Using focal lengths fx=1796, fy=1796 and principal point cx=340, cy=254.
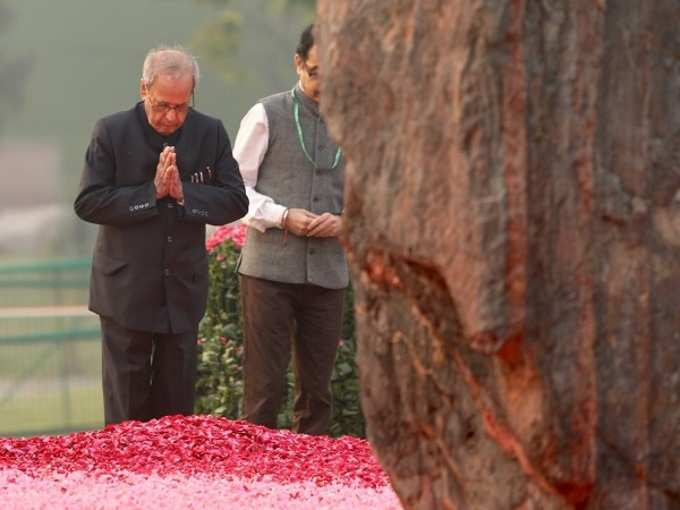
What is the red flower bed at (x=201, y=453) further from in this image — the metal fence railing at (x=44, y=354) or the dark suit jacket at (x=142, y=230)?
the metal fence railing at (x=44, y=354)

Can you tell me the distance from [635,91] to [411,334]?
0.83 meters

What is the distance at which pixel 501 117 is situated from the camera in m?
4.16

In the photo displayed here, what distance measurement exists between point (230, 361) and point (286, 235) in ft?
4.44

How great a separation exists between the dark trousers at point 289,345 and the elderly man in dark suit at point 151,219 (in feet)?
1.03

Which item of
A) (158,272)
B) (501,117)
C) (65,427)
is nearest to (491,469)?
(501,117)

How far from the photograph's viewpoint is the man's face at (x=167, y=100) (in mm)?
8070

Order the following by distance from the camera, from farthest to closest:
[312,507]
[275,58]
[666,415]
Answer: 1. [275,58]
2. [312,507]
3. [666,415]

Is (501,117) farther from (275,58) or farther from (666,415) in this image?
(275,58)

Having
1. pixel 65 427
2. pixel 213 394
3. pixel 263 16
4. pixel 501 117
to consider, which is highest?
pixel 263 16

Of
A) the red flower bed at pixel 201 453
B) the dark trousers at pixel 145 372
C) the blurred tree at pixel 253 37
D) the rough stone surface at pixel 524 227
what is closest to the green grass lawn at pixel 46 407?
the dark trousers at pixel 145 372

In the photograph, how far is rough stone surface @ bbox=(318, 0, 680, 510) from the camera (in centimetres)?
417

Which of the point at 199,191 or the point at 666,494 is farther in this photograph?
the point at 199,191

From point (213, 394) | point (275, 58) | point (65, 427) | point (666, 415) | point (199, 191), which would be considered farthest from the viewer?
point (275, 58)

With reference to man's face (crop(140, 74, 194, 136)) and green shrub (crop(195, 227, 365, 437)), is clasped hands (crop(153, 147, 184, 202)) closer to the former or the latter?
man's face (crop(140, 74, 194, 136))
